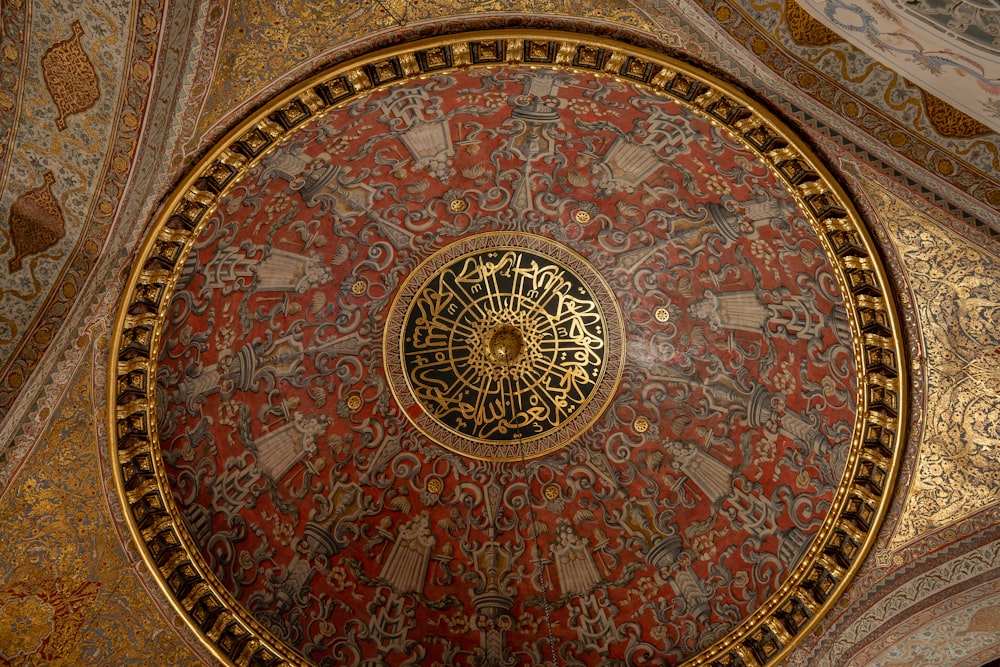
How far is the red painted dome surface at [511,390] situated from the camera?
27.2 ft

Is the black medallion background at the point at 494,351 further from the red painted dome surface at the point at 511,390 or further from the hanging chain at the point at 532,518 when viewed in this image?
the red painted dome surface at the point at 511,390

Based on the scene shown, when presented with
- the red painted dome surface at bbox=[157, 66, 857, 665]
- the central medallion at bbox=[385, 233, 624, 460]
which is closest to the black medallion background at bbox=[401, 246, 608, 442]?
the central medallion at bbox=[385, 233, 624, 460]

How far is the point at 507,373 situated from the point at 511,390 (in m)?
0.20

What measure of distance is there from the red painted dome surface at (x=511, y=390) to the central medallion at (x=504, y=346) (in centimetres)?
14

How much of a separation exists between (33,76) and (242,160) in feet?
5.24

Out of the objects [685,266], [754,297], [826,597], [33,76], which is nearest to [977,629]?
[826,597]

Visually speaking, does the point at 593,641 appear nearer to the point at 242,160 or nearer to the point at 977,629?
the point at 977,629

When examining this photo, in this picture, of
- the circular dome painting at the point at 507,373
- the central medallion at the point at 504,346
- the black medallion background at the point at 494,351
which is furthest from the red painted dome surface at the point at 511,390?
the black medallion background at the point at 494,351

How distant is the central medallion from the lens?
A: 32.4 feet

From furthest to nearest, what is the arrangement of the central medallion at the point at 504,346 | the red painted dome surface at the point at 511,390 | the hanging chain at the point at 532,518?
the central medallion at the point at 504,346
the hanging chain at the point at 532,518
the red painted dome surface at the point at 511,390

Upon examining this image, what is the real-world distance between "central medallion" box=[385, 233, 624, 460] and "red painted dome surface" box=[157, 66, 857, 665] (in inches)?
5.4

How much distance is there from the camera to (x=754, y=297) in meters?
9.06

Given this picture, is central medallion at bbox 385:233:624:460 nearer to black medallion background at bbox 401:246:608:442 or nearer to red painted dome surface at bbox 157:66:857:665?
black medallion background at bbox 401:246:608:442

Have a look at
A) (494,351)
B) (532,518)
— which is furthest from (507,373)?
(532,518)
